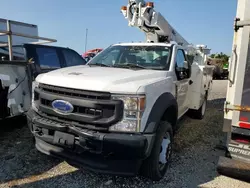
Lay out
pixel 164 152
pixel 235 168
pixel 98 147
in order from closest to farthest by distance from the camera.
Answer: pixel 98 147, pixel 235 168, pixel 164 152

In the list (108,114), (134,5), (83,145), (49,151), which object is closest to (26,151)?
(49,151)

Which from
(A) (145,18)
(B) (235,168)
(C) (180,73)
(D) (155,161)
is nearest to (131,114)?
(D) (155,161)

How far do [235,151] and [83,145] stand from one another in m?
1.88

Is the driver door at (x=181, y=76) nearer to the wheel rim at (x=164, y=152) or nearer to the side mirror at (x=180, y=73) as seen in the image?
the side mirror at (x=180, y=73)

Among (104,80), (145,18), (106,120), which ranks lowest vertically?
(106,120)

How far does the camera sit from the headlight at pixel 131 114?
2.68 m

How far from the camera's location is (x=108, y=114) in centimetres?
271

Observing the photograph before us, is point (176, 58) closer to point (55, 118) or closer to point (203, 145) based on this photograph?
point (203, 145)

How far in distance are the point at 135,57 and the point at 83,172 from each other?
7.05ft

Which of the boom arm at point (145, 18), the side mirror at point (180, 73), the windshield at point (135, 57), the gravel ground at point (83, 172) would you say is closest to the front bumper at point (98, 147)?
the gravel ground at point (83, 172)

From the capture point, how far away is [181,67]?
427cm

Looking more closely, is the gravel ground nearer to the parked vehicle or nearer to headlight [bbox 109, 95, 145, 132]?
the parked vehicle

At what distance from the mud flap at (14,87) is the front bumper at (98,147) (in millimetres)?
1413

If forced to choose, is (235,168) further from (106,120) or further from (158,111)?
(106,120)
